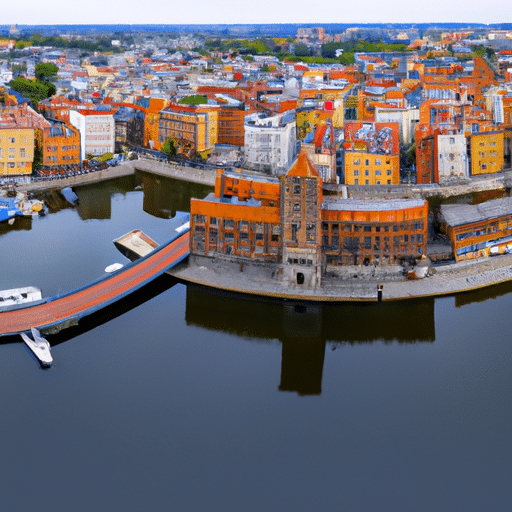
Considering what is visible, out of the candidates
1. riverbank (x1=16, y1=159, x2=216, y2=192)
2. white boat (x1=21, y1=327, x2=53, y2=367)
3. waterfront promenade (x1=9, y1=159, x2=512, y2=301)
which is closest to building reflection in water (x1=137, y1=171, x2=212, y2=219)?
riverbank (x1=16, y1=159, x2=216, y2=192)

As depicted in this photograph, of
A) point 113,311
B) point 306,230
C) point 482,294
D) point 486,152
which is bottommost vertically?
point 113,311

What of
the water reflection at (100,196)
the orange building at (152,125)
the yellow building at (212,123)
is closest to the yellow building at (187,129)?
the yellow building at (212,123)

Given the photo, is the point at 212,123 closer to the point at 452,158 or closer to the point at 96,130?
the point at 96,130

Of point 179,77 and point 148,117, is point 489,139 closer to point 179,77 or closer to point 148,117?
point 148,117

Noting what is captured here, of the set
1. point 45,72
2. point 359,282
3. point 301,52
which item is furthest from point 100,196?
point 301,52

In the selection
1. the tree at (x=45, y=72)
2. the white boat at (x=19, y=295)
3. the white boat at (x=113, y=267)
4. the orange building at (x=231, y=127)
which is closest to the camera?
the white boat at (x=19, y=295)

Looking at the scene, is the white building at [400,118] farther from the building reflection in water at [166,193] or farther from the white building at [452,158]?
the building reflection in water at [166,193]

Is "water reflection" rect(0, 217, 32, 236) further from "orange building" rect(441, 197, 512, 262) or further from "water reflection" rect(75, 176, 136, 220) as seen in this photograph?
"orange building" rect(441, 197, 512, 262)

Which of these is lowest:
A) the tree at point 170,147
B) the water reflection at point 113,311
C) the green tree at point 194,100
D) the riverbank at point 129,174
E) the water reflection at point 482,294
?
the water reflection at point 113,311
